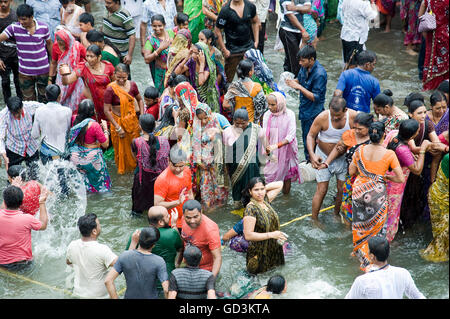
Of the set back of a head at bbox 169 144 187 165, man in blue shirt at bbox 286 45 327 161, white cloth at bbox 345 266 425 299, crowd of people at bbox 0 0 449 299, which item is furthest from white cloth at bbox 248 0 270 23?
white cloth at bbox 345 266 425 299

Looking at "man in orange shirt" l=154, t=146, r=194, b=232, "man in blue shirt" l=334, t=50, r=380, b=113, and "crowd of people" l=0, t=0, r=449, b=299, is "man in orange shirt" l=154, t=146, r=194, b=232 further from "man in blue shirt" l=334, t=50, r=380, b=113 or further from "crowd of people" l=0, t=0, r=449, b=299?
"man in blue shirt" l=334, t=50, r=380, b=113

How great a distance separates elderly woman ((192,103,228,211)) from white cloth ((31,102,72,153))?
1560 mm

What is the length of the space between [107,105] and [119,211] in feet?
4.38

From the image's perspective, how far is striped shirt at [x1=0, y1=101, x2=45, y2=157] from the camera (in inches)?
288

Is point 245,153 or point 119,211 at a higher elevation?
point 245,153

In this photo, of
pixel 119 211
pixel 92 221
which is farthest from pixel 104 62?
pixel 92 221

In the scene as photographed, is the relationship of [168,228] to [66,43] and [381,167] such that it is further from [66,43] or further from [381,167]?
[66,43]

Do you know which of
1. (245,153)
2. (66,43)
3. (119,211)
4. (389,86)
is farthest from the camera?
(389,86)

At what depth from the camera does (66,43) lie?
817 centimetres

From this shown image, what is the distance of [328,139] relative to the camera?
6781 mm

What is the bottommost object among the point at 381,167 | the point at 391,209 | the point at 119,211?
the point at 119,211

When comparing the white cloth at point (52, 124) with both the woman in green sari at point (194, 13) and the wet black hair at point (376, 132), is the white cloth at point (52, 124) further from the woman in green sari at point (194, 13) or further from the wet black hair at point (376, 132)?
the wet black hair at point (376, 132)

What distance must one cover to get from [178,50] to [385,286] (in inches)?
180

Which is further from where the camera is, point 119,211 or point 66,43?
point 66,43
